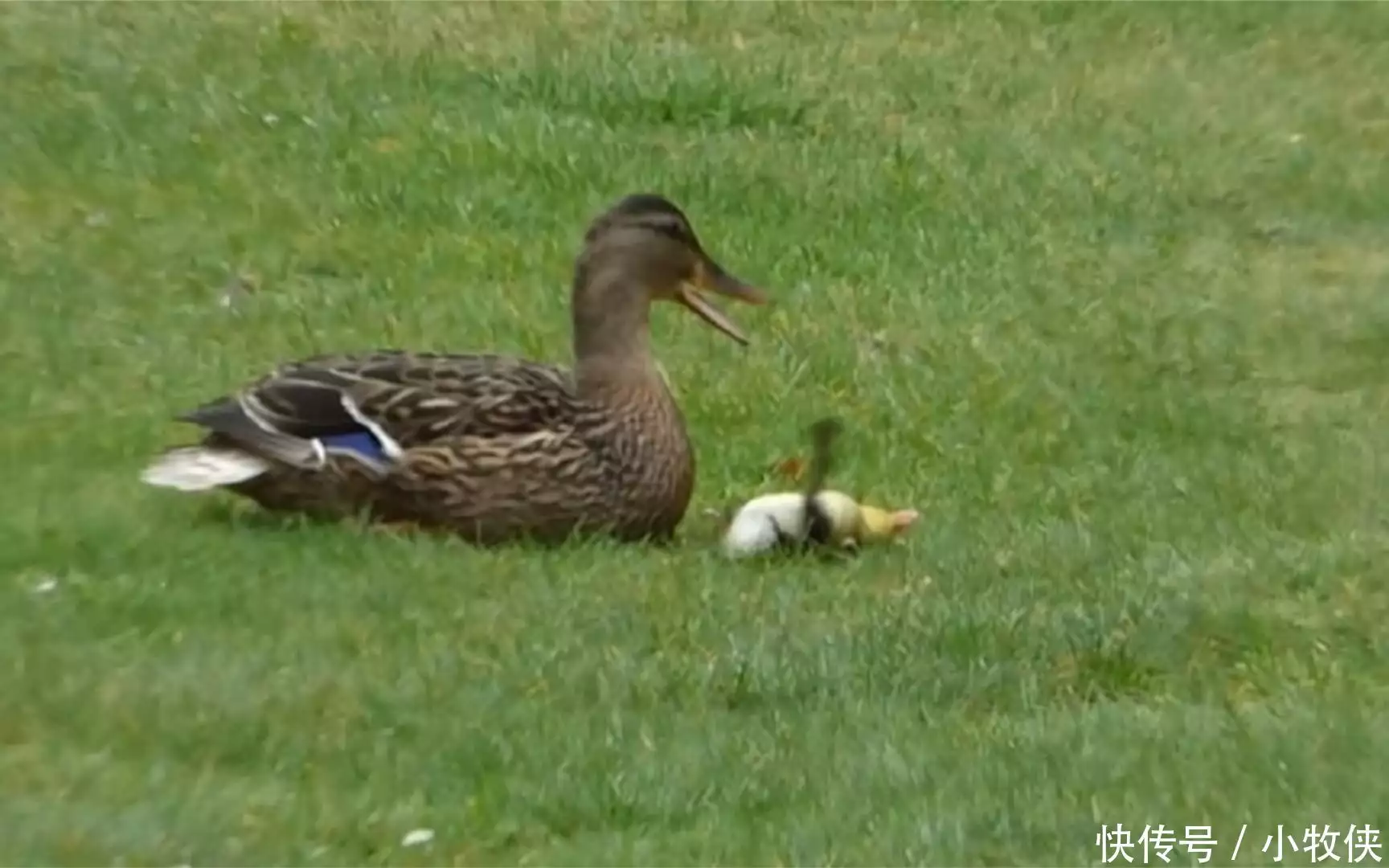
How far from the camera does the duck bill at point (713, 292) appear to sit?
8.73 m

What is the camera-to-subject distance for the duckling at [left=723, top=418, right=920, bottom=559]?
8.00 metres

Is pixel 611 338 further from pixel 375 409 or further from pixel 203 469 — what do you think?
pixel 203 469

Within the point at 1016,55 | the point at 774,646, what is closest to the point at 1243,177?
the point at 1016,55

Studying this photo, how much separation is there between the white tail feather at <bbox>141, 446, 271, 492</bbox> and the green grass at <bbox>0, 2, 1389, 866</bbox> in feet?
0.41

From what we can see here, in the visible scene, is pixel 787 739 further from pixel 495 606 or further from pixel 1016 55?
pixel 1016 55

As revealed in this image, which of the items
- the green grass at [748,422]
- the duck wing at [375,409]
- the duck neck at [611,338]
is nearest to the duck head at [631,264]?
the duck neck at [611,338]

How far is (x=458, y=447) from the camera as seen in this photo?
804 cm

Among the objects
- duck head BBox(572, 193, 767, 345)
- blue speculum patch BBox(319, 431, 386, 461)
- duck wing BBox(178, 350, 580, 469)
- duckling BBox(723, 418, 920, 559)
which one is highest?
duck head BBox(572, 193, 767, 345)

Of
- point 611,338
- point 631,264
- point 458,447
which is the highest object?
point 631,264

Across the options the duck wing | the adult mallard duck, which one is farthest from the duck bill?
the duck wing

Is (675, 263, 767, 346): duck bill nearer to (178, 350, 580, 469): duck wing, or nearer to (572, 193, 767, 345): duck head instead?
(572, 193, 767, 345): duck head

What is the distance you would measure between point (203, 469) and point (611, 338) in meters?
1.19

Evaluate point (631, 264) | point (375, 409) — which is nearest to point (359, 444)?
point (375, 409)

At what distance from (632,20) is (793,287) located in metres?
4.65
